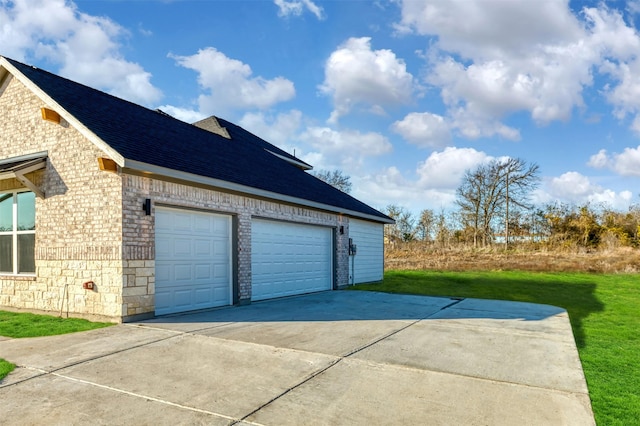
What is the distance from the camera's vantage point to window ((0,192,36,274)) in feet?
30.0

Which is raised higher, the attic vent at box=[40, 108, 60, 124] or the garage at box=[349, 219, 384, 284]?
the attic vent at box=[40, 108, 60, 124]

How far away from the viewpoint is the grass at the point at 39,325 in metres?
6.84

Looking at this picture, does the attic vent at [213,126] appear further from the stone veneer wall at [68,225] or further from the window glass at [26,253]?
the window glass at [26,253]

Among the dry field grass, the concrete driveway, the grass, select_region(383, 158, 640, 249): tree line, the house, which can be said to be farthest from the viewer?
select_region(383, 158, 640, 249): tree line

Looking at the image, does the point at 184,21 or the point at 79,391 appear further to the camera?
the point at 184,21

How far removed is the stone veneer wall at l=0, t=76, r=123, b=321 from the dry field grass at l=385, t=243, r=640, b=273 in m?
18.8

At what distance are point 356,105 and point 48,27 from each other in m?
14.1

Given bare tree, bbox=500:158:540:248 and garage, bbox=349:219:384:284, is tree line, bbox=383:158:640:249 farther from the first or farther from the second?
garage, bbox=349:219:384:284

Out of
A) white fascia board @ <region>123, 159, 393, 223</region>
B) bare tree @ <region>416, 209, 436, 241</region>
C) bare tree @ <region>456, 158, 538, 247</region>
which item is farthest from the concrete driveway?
bare tree @ <region>416, 209, 436, 241</region>

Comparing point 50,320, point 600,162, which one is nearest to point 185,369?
point 50,320

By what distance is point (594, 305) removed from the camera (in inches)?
456

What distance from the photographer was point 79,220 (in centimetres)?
814

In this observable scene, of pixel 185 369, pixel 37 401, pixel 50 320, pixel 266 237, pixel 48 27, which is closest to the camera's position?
pixel 37 401

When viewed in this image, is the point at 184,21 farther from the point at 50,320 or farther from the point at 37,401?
the point at 37,401
